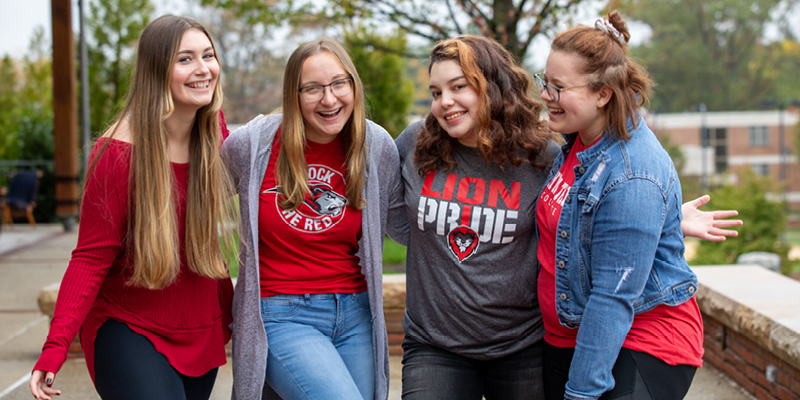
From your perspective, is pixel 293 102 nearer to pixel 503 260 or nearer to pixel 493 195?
pixel 493 195

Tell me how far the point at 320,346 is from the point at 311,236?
16.6 inches

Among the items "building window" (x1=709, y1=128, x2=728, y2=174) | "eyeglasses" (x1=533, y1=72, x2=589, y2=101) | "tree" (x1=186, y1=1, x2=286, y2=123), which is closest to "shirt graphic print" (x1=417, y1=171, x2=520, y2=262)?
"eyeglasses" (x1=533, y1=72, x2=589, y2=101)

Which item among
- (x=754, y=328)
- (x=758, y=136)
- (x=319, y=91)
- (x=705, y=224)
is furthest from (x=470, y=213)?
(x=758, y=136)

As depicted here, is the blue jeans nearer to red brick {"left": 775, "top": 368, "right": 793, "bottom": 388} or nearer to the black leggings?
the black leggings

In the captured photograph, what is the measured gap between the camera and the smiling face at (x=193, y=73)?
90.0 inches

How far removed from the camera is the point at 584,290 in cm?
213

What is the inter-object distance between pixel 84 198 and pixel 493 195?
147 centimetres

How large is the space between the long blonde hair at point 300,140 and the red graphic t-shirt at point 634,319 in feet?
2.41

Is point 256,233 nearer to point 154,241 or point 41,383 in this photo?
point 154,241

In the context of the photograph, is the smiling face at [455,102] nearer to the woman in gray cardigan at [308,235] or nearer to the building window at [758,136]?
the woman in gray cardigan at [308,235]

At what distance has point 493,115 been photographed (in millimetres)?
2568

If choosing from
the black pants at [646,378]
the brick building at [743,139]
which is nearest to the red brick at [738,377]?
the black pants at [646,378]

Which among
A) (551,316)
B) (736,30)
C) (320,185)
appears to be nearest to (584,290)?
(551,316)

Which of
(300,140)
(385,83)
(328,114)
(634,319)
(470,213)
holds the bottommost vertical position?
(634,319)
